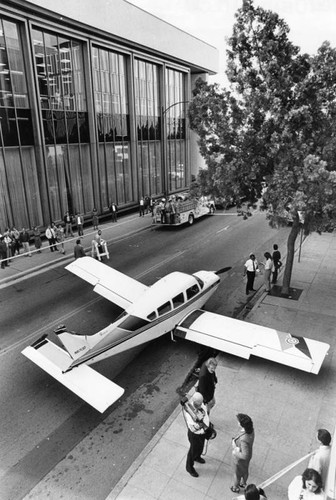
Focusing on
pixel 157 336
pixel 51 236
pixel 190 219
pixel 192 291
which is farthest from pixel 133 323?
pixel 190 219

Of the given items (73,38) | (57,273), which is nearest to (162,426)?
(57,273)

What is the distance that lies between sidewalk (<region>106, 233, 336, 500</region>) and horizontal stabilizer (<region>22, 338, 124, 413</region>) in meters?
1.27

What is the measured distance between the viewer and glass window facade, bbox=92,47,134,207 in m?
28.6

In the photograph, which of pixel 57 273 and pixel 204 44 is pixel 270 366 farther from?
pixel 204 44

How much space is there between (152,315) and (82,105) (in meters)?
21.2

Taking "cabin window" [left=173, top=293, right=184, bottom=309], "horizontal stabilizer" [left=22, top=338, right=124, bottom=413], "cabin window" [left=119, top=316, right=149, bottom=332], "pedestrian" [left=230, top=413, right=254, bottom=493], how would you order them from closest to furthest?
"pedestrian" [left=230, top=413, right=254, bottom=493] < "horizontal stabilizer" [left=22, top=338, right=124, bottom=413] < "cabin window" [left=119, top=316, right=149, bottom=332] < "cabin window" [left=173, top=293, right=184, bottom=309]

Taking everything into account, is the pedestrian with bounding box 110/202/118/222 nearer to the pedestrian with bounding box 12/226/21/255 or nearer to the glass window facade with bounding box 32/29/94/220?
the glass window facade with bounding box 32/29/94/220

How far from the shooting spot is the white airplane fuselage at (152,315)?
9438 millimetres

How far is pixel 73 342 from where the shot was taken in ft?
28.6

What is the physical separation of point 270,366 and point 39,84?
21575 millimetres

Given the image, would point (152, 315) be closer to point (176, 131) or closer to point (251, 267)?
point (251, 267)

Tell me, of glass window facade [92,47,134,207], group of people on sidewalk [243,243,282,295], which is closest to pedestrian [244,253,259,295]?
group of people on sidewalk [243,243,282,295]

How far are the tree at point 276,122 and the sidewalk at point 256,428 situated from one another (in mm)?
4257

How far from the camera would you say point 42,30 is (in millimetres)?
23328
